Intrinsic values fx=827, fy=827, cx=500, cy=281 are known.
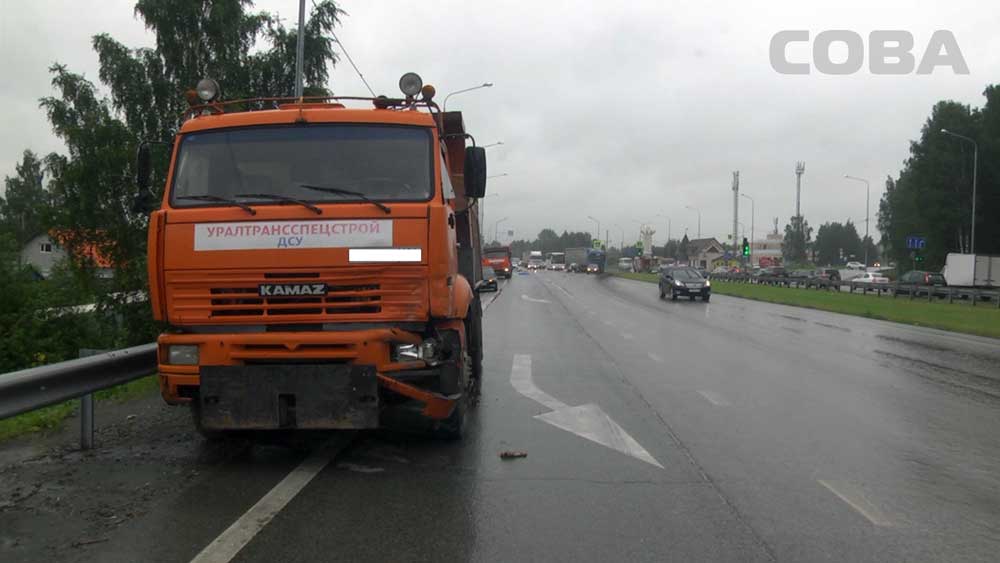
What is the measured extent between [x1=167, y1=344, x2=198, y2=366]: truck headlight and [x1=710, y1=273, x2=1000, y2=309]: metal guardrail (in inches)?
1464

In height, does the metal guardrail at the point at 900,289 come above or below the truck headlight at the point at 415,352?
below

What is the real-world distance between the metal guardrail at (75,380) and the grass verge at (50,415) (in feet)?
2.10

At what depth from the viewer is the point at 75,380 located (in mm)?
6332

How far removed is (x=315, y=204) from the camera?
6355mm

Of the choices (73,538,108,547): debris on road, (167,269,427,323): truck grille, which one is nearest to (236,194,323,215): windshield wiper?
(167,269,427,323): truck grille

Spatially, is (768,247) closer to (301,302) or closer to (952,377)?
(952,377)

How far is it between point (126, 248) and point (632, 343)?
35.5 feet

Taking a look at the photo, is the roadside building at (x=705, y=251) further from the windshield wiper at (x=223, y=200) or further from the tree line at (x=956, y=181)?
the windshield wiper at (x=223, y=200)

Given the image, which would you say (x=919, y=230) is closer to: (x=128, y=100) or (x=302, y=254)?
(x=128, y=100)

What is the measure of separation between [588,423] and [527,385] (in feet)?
8.51

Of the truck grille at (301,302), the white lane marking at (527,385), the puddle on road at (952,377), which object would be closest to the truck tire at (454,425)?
the truck grille at (301,302)

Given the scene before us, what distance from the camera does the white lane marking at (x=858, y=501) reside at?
5.28m

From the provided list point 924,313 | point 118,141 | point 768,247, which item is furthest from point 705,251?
point 118,141

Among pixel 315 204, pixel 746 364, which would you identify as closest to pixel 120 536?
pixel 315 204
